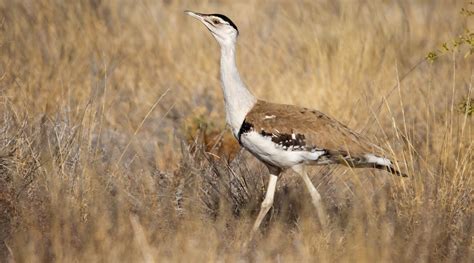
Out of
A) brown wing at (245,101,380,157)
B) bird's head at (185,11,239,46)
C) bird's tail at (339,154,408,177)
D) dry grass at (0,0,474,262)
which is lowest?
dry grass at (0,0,474,262)

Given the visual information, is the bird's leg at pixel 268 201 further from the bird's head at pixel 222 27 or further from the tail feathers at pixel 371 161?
the bird's head at pixel 222 27

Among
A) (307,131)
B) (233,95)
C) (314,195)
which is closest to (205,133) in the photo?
(233,95)

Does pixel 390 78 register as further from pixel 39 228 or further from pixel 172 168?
pixel 39 228

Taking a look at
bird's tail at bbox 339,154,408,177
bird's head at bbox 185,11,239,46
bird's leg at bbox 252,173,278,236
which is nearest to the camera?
bird's tail at bbox 339,154,408,177

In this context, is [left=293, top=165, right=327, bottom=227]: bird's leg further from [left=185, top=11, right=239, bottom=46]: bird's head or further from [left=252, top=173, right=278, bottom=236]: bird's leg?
[left=185, top=11, right=239, bottom=46]: bird's head

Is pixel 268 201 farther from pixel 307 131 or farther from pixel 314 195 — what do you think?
pixel 307 131

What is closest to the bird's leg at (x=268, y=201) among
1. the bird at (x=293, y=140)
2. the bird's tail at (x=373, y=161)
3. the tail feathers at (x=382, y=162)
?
the bird at (x=293, y=140)

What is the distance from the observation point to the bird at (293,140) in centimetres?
603

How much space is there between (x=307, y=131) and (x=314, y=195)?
453 millimetres

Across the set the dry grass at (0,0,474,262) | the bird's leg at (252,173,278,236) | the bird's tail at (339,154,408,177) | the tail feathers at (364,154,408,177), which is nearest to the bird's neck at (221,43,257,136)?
the bird's leg at (252,173,278,236)

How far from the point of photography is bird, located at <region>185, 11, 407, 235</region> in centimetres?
603

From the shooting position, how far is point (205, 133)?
831cm

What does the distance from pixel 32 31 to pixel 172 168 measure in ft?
9.41

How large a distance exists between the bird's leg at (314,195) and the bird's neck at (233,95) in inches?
16.9
